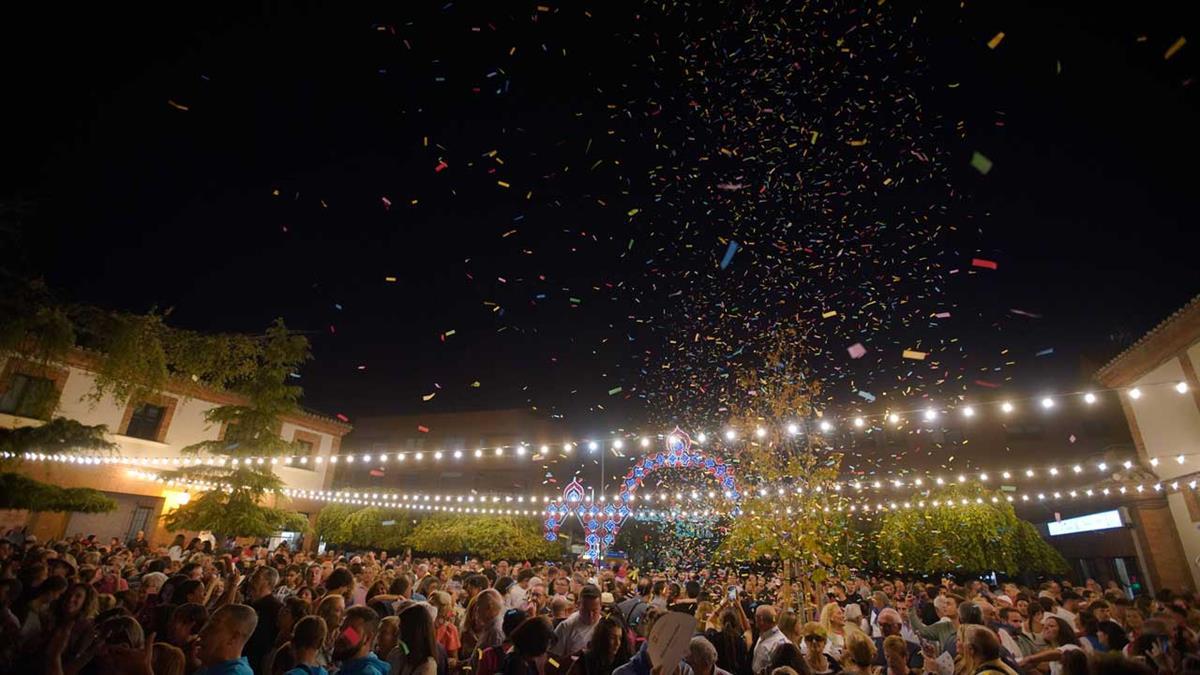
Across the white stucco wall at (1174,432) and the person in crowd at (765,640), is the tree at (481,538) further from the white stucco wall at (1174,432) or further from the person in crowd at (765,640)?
the white stucco wall at (1174,432)

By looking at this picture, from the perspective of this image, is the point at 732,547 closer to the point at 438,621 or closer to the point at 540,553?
the point at 438,621

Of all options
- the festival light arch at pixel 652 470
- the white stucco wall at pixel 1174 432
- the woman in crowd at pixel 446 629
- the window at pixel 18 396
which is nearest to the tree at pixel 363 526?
the festival light arch at pixel 652 470

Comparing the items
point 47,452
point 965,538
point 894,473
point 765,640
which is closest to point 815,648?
point 765,640

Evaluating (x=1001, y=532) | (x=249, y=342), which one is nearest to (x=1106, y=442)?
(x=1001, y=532)

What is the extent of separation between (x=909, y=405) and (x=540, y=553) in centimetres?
2318

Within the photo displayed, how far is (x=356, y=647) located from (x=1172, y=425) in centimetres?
2501

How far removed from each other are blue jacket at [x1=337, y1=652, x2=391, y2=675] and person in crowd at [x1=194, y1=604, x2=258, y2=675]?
61cm

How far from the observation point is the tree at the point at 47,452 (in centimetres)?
1233

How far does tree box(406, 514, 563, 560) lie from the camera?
2677 centimetres

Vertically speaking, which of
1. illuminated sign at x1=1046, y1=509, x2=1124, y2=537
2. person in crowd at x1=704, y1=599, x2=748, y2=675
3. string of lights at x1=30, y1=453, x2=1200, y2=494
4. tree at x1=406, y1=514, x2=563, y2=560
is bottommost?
person in crowd at x1=704, y1=599, x2=748, y2=675

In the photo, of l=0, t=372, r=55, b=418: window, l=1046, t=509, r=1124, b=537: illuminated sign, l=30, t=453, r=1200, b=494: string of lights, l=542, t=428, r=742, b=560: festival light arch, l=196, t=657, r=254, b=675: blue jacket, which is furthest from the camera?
l=1046, t=509, r=1124, b=537: illuminated sign

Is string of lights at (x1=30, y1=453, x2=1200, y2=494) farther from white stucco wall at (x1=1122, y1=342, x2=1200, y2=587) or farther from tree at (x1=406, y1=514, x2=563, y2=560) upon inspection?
tree at (x1=406, y1=514, x2=563, y2=560)

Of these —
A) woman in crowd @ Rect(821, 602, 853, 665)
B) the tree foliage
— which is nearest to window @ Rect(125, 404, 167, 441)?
the tree foliage

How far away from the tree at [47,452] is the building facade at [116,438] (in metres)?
1.80
